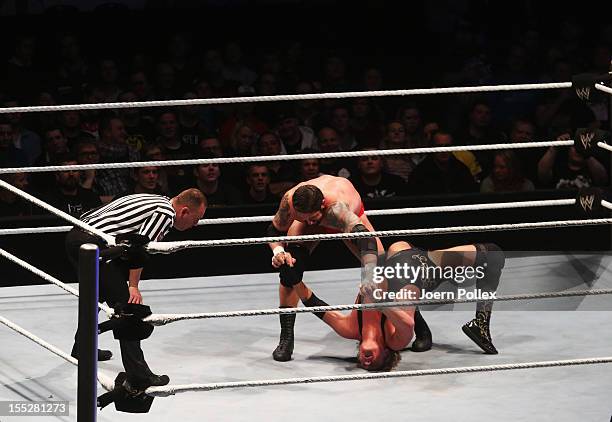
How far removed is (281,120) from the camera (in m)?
Answer: 5.66

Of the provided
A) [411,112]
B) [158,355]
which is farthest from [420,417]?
[411,112]

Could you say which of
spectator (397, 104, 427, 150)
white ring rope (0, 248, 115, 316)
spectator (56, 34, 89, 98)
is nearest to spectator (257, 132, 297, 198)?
spectator (397, 104, 427, 150)

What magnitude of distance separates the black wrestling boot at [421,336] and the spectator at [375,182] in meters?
1.23

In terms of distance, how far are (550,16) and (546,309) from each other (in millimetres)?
2894

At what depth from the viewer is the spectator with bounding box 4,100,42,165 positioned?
18.0 feet

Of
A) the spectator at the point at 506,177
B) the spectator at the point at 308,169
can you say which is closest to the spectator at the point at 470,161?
the spectator at the point at 506,177

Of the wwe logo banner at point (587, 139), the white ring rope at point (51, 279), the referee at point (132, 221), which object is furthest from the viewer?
the referee at point (132, 221)

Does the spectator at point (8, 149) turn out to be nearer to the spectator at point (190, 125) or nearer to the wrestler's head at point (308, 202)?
the spectator at point (190, 125)

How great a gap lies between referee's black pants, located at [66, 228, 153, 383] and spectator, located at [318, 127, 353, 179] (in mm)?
1389

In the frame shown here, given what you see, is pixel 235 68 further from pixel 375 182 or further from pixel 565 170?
pixel 565 170

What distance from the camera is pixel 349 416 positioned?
3.24 meters

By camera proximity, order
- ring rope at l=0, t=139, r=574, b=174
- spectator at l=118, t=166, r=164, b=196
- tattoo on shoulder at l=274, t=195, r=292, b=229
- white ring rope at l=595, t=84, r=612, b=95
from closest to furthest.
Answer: white ring rope at l=595, t=84, r=612, b=95 < ring rope at l=0, t=139, r=574, b=174 < tattoo on shoulder at l=274, t=195, r=292, b=229 < spectator at l=118, t=166, r=164, b=196

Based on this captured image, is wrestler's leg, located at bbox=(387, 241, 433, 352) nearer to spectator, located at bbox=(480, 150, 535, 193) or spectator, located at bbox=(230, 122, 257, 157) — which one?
spectator, located at bbox=(480, 150, 535, 193)

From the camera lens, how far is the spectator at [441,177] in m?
5.20
